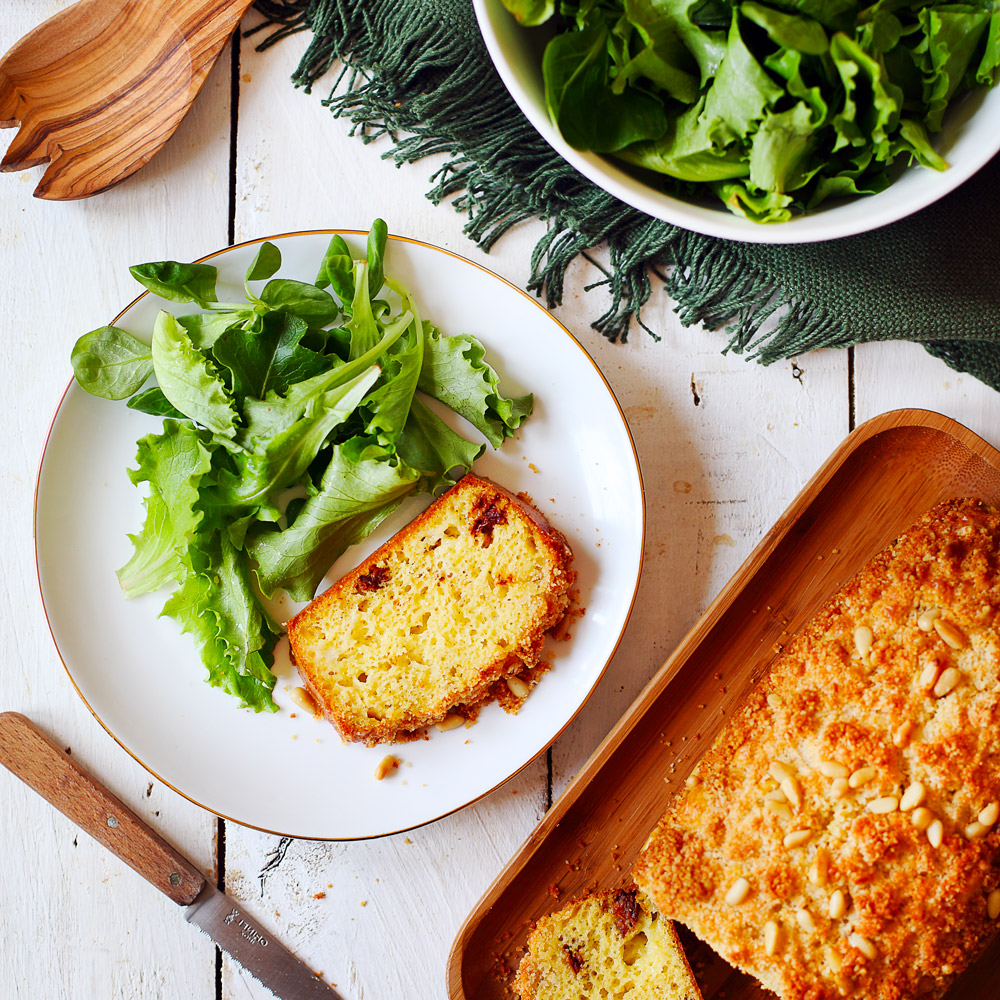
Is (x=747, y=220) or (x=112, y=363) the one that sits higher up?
(x=112, y=363)

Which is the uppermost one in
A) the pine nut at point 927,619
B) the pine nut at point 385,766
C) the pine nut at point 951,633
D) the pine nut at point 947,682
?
the pine nut at point 385,766

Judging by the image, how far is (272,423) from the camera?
1.83 metres

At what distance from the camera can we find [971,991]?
1.84 meters

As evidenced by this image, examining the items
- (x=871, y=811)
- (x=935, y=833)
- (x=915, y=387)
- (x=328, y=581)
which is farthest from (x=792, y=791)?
(x=328, y=581)

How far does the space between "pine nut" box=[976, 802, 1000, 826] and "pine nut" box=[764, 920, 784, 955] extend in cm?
43

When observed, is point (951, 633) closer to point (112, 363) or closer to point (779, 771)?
point (779, 771)

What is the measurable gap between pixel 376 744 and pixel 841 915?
0.97 metres

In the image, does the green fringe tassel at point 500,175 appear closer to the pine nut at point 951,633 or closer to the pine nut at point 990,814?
the pine nut at point 951,633

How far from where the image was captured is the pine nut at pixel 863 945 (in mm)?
1611

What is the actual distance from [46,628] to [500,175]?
150cm

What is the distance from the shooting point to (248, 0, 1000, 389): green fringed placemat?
6.07 feet

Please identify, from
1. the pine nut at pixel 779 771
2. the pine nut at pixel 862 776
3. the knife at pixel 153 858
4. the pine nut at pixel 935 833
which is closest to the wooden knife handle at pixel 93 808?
the knife at pixel 153 858

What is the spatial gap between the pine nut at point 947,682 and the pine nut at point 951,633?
5 cm

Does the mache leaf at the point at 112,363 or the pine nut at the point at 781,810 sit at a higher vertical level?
the mache leaf at the point at 112,363
